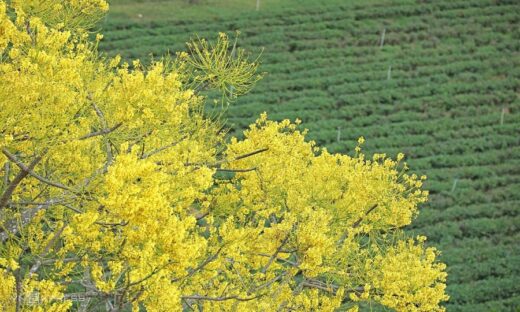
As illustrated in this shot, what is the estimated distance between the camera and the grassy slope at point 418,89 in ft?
60.5

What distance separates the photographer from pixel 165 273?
17.5 ft

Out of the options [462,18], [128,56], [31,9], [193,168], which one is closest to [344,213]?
[193,168]

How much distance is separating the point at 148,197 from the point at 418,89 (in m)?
20.2

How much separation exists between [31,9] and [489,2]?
2481 centimetres

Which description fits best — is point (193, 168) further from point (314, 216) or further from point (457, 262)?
point (457, 262)

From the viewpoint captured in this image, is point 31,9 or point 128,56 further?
point 128,56

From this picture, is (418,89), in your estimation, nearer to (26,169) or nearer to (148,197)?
(26,169)

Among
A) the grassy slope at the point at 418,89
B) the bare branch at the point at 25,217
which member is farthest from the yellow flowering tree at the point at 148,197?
the grassy slope at the point at 418,89

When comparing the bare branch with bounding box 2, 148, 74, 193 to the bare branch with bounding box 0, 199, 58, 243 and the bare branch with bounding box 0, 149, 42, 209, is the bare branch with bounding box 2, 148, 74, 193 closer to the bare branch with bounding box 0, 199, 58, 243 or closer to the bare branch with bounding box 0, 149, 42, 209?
the bare branch with bounding box 0, 149, 42, 209

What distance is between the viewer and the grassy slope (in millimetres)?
18438

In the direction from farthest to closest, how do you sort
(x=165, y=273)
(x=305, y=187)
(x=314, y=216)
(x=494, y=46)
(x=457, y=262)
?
(x=494, y=46) < (x=457, y=262) < (x=305, y=187) < (x=314, y=216) < (x=165, y=273)

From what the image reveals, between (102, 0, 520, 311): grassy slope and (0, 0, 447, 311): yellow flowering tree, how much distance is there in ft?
28.3

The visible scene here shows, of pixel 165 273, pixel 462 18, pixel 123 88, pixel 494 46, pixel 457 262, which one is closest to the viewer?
pixel 165 273

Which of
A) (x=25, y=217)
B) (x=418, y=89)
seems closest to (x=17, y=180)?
(x=25, y=217)
